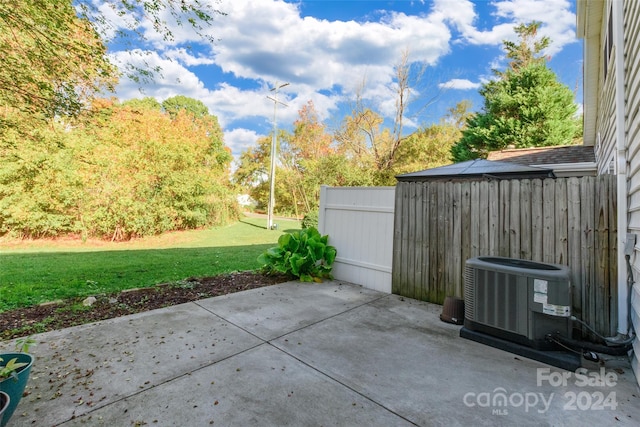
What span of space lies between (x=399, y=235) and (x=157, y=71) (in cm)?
393

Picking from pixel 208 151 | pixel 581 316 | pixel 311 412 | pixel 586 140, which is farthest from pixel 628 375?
pixel 208 151

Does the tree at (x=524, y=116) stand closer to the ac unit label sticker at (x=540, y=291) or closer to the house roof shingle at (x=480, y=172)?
the house roof shingle at (x=480, y=172)

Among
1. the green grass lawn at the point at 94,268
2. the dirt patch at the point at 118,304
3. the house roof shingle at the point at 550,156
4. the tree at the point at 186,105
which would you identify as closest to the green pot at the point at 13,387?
the dirt patch at the point at 118,304

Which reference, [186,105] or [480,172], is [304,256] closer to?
[480,172]

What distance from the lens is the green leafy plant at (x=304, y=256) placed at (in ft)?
15.0

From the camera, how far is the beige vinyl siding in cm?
202

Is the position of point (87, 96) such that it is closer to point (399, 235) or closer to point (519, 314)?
point (399, 235)

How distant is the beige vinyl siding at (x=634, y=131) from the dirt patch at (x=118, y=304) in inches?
148

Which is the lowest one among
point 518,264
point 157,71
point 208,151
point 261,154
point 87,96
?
point 518,264

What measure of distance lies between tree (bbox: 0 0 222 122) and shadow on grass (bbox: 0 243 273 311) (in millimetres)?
2266

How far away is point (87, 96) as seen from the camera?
13.8ft

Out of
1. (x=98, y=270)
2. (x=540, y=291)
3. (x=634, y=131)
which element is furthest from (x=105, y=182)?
(x=634, y=131)

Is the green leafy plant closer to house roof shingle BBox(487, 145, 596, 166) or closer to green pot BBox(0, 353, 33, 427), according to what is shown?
green pot BBox(0, 353, 33, 427)

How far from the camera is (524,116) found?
13.4 metres
